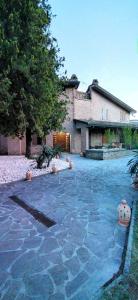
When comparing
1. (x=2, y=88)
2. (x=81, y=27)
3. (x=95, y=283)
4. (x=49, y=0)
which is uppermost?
(x=81, y=27)

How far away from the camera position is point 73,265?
3736mm

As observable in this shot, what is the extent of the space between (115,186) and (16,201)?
4458 millimetres

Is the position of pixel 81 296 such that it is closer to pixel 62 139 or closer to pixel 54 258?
pixel 54 258

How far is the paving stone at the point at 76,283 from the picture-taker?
3149mm

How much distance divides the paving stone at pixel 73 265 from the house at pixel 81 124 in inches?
680

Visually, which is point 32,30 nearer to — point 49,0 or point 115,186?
point 49,0

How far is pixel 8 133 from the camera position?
36.1ft

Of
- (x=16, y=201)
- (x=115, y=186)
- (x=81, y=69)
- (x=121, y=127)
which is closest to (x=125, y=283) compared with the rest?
(x=16, y=201)

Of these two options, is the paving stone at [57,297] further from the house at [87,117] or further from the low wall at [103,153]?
the house at [87,117]

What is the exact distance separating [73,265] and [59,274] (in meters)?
0.34

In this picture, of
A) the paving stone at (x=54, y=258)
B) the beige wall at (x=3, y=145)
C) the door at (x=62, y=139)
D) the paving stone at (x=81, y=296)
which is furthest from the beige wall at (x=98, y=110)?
the paving stone at (x=81, y=296)

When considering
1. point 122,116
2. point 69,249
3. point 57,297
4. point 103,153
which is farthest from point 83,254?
point 122,116

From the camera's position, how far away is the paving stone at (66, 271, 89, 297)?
3149 millimetres

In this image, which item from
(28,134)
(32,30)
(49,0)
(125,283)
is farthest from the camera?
(28,134)
